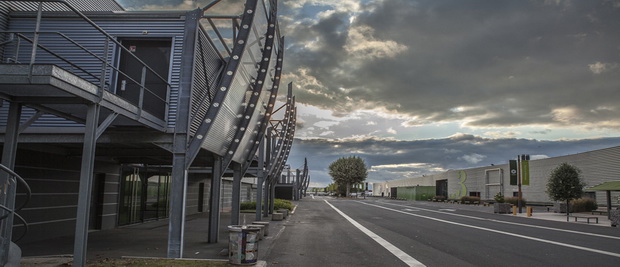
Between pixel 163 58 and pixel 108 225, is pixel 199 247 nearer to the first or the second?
pixel 163 58

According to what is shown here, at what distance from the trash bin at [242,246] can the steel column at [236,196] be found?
572cm

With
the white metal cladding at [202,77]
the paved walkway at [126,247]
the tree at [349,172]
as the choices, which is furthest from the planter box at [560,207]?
the tree at [349,172]

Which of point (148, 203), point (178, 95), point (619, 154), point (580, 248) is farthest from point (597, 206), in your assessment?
point (178, 95)

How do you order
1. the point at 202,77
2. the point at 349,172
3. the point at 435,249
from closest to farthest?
1. the point at 202,77
2. the point at 435,249
3. the point at 349,172

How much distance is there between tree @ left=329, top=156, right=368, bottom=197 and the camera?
90562mm

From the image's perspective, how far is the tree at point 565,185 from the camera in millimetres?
34341

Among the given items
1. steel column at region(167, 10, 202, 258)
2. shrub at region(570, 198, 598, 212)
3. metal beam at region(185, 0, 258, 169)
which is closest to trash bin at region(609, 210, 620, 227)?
shrub at region(570, 198, 598, 212)

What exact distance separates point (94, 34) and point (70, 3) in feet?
11.8

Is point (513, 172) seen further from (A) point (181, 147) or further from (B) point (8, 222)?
(B) point (8, 222)

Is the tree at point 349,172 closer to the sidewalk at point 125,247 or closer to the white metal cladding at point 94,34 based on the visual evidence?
the sidewalk at point 125,247

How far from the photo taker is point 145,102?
11.9 meters

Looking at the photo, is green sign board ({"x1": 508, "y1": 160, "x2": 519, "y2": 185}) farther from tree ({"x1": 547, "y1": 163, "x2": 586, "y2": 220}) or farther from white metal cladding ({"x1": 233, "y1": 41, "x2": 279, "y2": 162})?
white metal cladding ({"x1": 233, "y1": 41, "x2": 279, "y2": 162})

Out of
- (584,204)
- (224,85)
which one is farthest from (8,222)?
(584,204)

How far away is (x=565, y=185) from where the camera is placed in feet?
113
